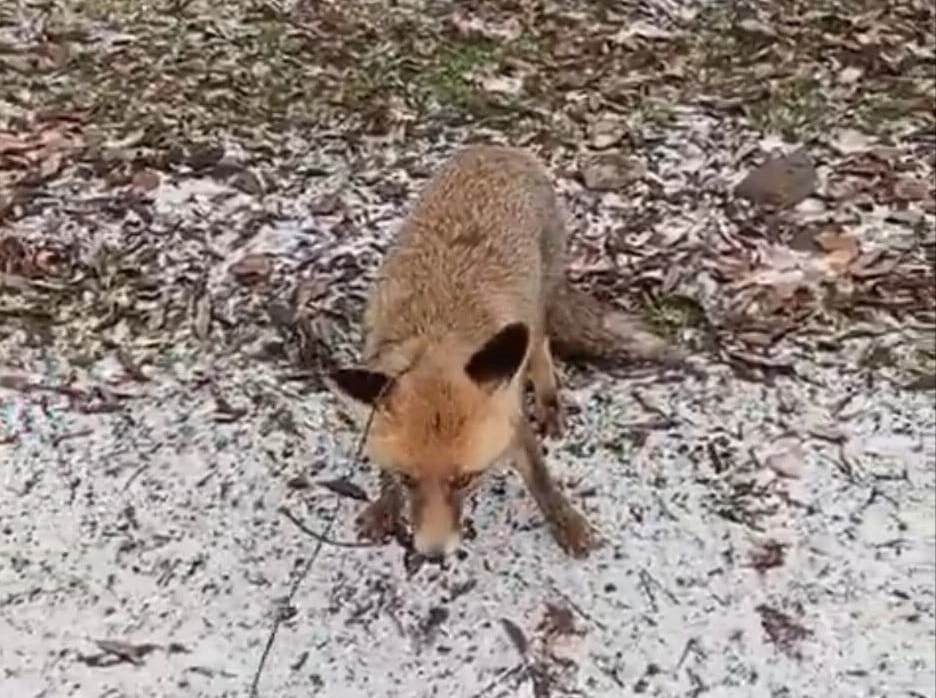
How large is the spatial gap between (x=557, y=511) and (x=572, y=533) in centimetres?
8

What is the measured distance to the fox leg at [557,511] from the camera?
4.77 meters

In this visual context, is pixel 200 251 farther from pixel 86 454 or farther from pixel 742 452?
pixel 742 452

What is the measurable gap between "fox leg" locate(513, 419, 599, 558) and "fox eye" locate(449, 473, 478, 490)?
0.46 m

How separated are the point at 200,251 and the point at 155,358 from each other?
58 cm

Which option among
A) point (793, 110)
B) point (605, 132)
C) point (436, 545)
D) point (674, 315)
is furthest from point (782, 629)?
point (793, 110)

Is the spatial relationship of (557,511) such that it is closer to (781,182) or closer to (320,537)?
(320,537)

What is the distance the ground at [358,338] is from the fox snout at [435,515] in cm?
37

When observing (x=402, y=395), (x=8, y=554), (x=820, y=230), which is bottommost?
(x=8, y=554)

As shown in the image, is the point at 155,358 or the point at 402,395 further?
the point at 155,358

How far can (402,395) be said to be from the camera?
13.8 ft

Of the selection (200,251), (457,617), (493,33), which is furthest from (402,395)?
(493,33)

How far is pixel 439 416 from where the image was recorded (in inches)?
165

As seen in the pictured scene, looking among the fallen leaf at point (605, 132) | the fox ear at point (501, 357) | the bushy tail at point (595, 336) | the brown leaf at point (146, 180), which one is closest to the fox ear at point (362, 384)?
the fox ear at point (501, 357)

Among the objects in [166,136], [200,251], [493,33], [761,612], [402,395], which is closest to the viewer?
[402,395]
